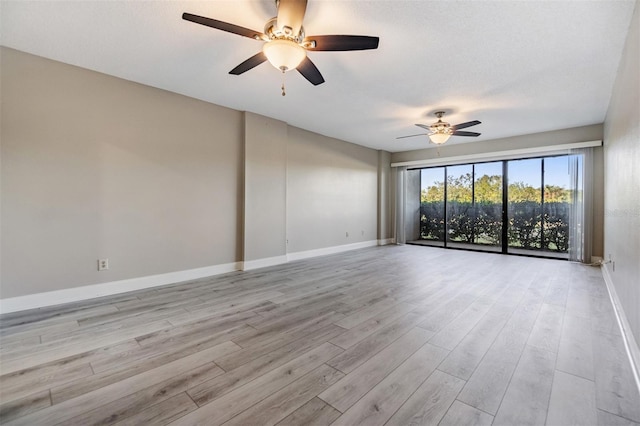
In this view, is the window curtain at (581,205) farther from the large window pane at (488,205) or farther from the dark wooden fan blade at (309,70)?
the dark wooden fan blade at (309,70)

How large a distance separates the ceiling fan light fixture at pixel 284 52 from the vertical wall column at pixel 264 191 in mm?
2723

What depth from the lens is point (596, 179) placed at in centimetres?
520

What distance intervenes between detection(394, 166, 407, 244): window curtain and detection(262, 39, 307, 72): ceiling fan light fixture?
20.5ft

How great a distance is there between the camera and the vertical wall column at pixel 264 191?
4.77m

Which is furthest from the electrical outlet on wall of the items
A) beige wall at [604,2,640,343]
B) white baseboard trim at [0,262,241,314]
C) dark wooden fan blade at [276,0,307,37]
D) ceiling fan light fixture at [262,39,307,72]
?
beige wall at [604,2,640,343]

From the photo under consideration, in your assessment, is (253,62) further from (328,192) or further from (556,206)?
(556,206)

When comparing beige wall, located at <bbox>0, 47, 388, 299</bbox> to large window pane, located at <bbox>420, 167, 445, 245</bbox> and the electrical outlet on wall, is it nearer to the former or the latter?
the electrical outlet on wall

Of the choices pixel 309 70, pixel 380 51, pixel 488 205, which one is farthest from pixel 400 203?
pixel 309 70

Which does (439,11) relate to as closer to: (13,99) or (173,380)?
(173,380)

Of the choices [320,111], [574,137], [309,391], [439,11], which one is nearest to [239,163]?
[320,111]

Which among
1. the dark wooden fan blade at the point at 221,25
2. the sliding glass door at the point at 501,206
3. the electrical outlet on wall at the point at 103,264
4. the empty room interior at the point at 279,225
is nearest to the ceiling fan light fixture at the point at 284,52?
the empty room interior at the point at 279,225

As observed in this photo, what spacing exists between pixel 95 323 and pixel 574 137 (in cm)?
810

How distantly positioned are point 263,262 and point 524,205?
5952 millimetres

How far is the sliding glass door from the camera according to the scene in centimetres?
598
